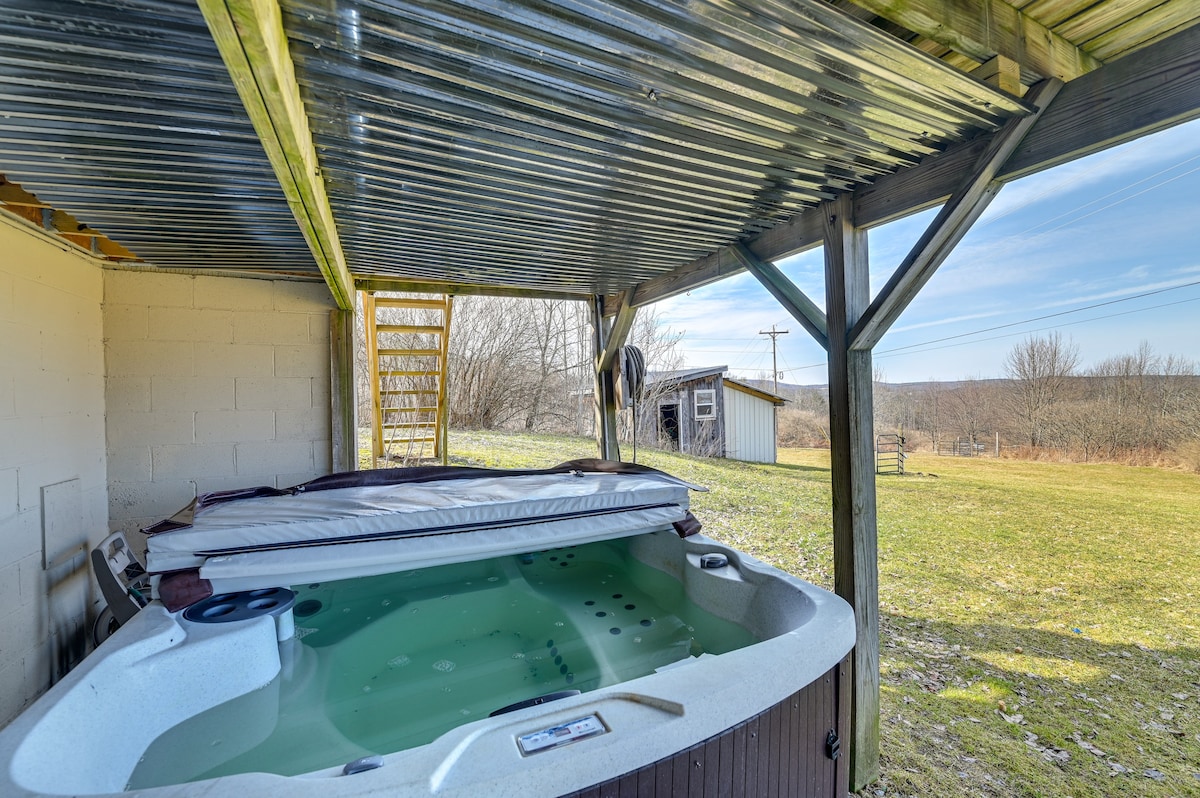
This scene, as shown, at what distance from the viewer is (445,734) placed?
3.29ft

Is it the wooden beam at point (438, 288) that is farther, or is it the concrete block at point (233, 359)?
the wooden beam at point (438, 288)

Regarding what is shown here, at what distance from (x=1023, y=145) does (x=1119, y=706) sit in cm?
321

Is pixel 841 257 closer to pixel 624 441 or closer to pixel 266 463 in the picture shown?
pixel 266 463

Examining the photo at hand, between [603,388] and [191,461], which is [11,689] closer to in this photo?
[191,461]

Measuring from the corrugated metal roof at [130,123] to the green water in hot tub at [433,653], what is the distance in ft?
5.61

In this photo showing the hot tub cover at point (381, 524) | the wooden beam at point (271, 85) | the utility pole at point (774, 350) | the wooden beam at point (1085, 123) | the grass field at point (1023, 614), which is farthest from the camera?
the utility pole at point (774, 350)

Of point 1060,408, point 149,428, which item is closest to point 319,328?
point 149,428

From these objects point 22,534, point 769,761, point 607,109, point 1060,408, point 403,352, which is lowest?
point 769,761

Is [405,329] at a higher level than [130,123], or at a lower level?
lower

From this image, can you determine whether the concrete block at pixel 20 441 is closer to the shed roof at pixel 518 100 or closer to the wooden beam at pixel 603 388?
the shed roof at pixel 518 100

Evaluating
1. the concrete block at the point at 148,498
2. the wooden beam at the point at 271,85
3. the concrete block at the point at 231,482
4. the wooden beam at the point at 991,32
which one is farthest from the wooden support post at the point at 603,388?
the wooden beam at the point at 991,32

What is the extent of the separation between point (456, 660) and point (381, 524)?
0.63m

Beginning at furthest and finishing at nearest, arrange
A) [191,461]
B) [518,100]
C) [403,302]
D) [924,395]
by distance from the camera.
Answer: [924,395]
[403,302]
[191,461]
[518,100]

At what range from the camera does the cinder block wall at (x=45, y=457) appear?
2066mm
